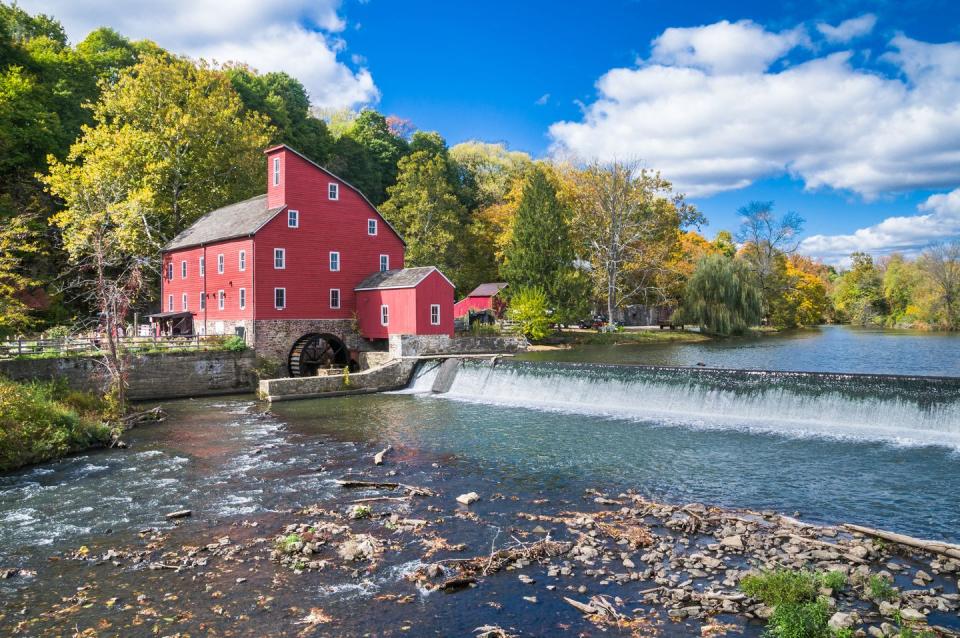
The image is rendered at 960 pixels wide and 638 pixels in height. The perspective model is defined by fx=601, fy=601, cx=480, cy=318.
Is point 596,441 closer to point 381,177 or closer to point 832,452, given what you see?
point 832,452

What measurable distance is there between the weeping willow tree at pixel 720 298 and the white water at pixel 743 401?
3666 centimetres

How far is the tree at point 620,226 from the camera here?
185 ft

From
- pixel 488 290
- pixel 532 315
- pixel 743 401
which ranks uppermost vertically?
pixel 488 290

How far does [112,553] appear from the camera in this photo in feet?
32.7

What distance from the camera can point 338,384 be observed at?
28344 millimetres

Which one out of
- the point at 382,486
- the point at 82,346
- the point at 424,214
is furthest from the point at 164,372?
the point at 424,214

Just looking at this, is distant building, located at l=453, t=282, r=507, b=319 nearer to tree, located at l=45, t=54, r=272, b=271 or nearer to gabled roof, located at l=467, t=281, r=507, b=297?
gabled roof, located at l=467, t=281, r=507, b=297

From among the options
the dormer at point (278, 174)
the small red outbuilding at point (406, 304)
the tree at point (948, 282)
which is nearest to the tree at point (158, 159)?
the dormer at point (278, 174)

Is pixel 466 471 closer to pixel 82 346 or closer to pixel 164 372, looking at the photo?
pixel 164 372

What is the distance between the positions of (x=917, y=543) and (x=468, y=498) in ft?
25.4

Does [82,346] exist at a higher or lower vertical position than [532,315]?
lower

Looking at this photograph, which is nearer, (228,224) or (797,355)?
(228,224)

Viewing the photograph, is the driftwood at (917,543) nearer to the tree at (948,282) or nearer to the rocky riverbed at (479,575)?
the rocky riverbed at (479,575)

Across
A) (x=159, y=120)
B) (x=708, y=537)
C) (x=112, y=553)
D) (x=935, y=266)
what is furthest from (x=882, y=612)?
(x=935, y=266)
